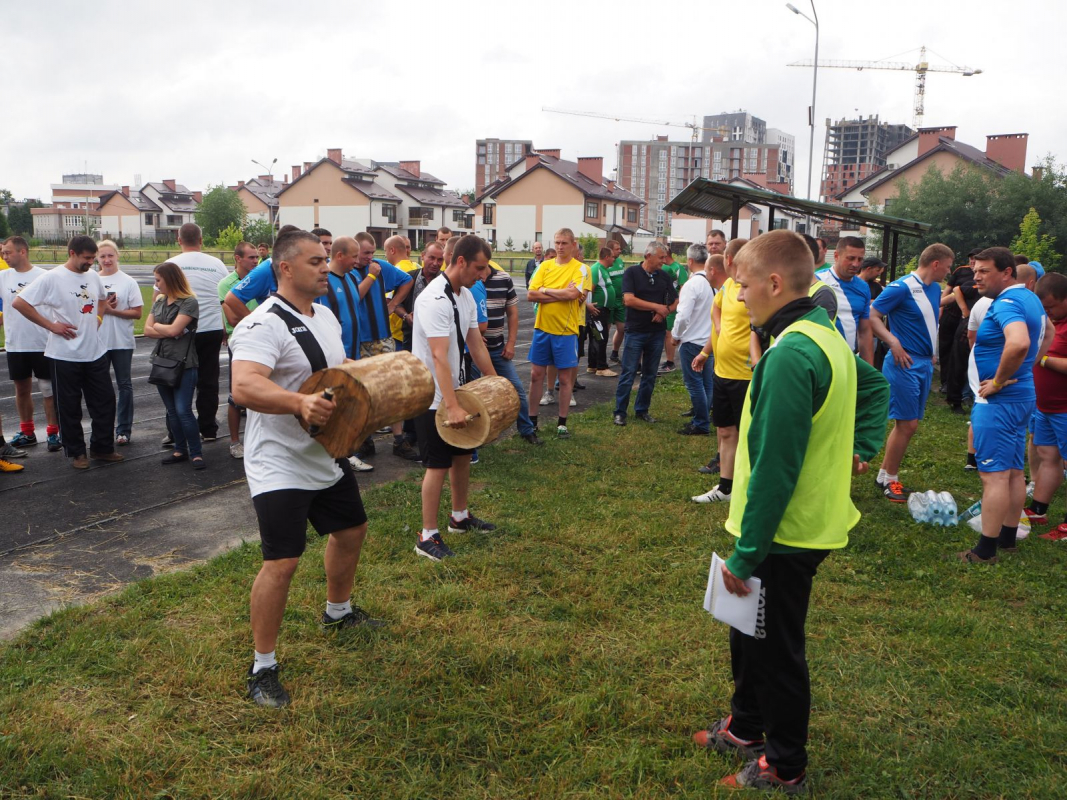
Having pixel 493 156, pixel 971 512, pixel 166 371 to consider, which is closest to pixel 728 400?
pixel 971 512

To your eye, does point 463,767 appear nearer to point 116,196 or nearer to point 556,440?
point 556,440

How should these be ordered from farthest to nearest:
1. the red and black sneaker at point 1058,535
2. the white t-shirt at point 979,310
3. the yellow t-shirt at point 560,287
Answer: the yellow t-shirt at point 560,287 < the white t-shirt at point 979,310 < the red and black sneaker at point 1058,535

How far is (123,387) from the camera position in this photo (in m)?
8.18

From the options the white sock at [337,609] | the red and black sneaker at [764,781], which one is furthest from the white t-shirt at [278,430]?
the red and black sneaker at [764,781]

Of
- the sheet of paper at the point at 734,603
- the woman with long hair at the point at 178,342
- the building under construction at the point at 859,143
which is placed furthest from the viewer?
the building under construction at the point at 859,143

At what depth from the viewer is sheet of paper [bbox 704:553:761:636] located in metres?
2.79

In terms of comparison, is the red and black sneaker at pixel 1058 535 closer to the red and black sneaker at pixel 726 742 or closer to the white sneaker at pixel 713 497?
the white sneaker at pixel 713 497

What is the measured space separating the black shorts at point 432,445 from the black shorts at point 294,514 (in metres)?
1.45

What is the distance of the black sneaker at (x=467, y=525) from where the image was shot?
18.7 feet

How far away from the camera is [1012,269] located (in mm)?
5719

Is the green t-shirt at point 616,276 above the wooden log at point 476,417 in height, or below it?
above

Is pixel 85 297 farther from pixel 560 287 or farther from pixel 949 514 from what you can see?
pixel 949 514

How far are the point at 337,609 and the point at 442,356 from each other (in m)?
1.74

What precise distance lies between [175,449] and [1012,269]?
7.20 metres
